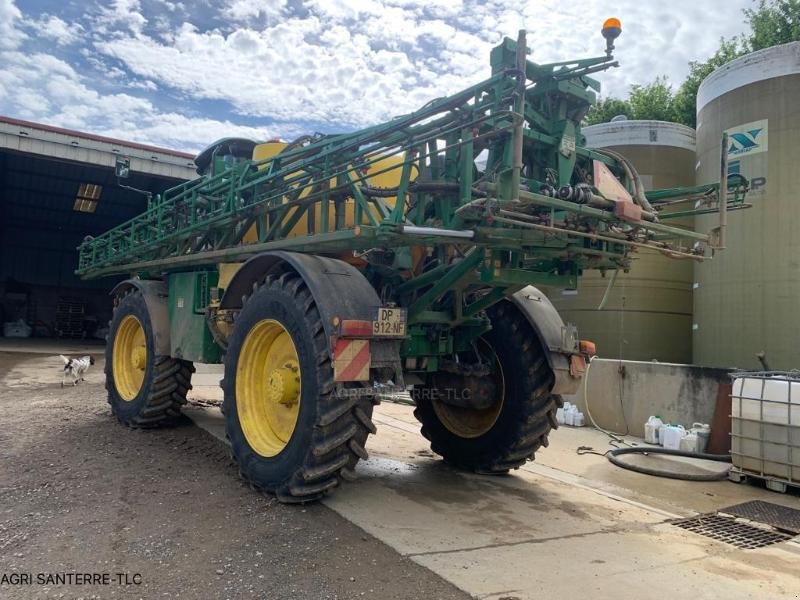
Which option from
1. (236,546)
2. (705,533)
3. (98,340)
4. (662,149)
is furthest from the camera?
(98,340)

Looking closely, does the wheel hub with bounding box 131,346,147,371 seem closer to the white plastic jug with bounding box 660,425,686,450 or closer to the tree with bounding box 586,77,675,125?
the white plastic jug with bounding box 660,425,686,450

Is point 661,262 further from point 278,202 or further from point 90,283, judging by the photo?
point 90,283

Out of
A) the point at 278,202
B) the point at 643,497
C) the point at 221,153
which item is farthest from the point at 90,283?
the point at 643,497

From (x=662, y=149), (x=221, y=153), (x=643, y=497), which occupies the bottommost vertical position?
(x=643, y=497)

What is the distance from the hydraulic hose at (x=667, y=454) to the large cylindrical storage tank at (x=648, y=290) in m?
5.82

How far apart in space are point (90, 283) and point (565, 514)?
3086cm

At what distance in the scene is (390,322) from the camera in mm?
4336

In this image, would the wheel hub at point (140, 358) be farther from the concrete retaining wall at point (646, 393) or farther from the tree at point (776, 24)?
the tree at point (776, 24)

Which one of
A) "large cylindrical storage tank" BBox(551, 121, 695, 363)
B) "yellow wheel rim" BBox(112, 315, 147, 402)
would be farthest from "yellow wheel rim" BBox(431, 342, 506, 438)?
"large cylindrical storage tank" BBox(551, 121, 695, 363)

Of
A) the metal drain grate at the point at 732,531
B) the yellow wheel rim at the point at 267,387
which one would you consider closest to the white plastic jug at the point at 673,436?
the metal drain grate at the point at 732,531

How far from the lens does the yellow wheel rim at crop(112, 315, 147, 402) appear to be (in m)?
7.69

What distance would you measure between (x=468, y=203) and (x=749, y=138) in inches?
319

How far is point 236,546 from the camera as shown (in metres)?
3.69

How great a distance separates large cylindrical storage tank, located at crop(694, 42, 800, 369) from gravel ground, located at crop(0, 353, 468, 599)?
823cm
